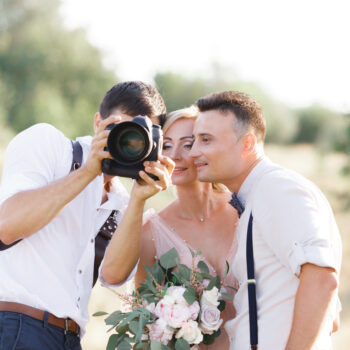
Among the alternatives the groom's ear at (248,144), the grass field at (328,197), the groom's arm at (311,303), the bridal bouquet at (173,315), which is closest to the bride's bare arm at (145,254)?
the bridal bouquet at (173,315)

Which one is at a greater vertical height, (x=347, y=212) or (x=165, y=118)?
(x=165, y=118)

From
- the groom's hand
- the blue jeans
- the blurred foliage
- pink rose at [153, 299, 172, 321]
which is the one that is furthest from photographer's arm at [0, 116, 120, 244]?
the blurred foliage

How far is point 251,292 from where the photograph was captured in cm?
241

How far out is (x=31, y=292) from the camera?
2436 mm

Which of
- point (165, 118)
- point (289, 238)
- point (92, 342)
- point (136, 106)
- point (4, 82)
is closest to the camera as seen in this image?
point (289, 238)

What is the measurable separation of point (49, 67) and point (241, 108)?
22.7 metres

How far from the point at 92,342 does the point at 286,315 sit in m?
7.97

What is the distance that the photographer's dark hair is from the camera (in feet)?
9.80

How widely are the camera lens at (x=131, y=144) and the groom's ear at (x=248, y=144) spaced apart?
0.76 m

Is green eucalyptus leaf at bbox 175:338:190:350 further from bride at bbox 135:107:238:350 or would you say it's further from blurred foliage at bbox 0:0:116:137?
blurred foliage at bbox 0:0:116:137

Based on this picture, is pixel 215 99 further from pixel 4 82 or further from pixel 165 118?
pixel 4 82

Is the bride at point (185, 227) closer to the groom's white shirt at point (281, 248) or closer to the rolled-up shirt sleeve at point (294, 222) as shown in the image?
the groom's white shirt at point (281, 248)

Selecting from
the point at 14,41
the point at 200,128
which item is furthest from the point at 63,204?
the point at 14,41

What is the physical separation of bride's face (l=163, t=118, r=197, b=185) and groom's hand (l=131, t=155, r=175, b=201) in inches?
38.1
